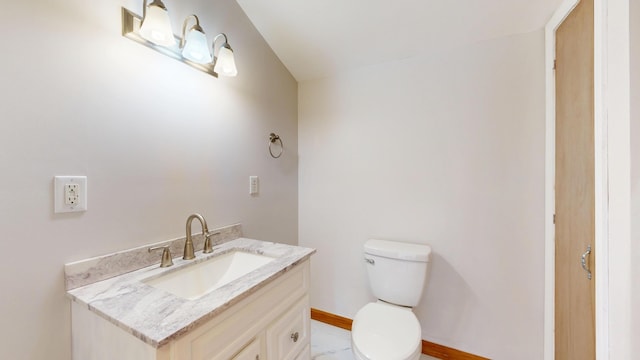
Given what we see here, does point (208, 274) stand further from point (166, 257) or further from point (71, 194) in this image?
point (71, 194)

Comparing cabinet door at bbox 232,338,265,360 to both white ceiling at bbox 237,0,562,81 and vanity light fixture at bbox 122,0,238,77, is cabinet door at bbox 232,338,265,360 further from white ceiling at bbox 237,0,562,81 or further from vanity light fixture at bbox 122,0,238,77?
white ceiling at bbox 237,0,562,81

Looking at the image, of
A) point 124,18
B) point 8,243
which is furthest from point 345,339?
point 124,18

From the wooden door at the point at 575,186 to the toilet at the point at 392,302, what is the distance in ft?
2.03

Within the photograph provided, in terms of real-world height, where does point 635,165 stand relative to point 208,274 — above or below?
above

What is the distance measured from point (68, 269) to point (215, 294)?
20.5 inches

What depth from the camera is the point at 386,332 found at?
4.09 ft

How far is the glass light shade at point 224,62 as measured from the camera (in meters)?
1.24

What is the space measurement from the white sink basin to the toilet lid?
1.98 feet

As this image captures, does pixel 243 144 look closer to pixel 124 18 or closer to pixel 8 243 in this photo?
pixel 124 18

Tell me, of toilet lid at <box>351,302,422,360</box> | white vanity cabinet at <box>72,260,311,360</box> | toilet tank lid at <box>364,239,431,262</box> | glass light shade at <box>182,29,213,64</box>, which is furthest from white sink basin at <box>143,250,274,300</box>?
glass light shade at <box>182,29,213,64</box>

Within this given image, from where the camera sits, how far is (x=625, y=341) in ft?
2.52

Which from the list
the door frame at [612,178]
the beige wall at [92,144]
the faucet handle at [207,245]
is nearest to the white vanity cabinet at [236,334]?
the beige wall at [92,144]

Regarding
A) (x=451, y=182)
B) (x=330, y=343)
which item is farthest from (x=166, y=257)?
(x=451, y=182)

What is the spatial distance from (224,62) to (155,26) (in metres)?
0.33
